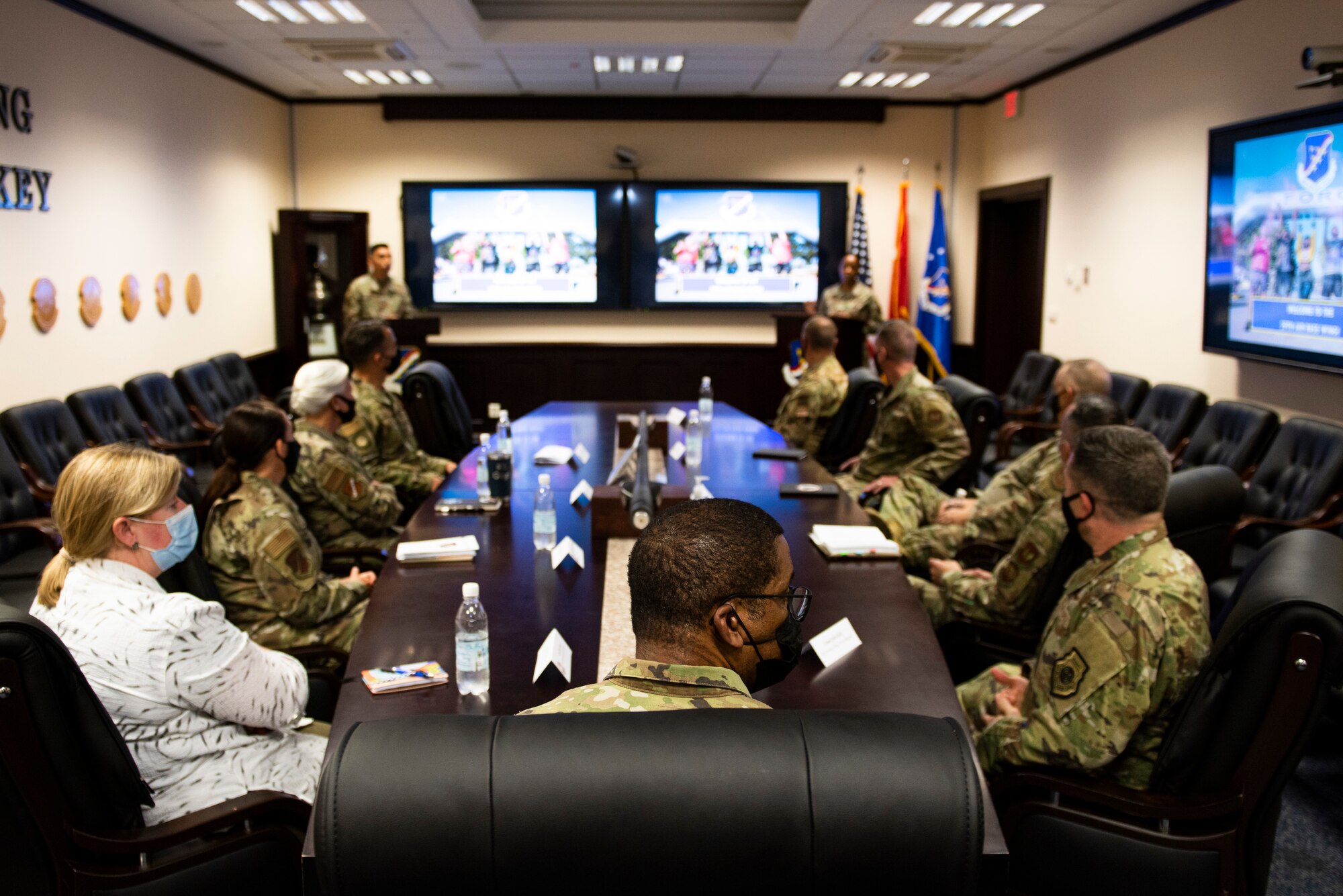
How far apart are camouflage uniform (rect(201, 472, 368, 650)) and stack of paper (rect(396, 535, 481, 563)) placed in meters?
0.24

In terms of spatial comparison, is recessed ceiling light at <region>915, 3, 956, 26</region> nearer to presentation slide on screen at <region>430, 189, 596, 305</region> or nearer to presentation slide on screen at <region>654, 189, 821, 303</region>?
presentation slide on screen at <region>654, 189, 821, 303</region>

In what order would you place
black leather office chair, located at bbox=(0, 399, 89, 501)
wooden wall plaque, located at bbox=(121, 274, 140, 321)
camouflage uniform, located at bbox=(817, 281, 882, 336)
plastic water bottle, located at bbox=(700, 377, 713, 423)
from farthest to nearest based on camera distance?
camouflage uniform, located at bbox=(817, 281, 882, 336), wooden wall plaque, located at bbox=(121, 274, 140, 321), plastic water bottle, located at bbox=(700, 377, 713, 423), black leather office chair, located at bbox=(0, 399, 89, 501)

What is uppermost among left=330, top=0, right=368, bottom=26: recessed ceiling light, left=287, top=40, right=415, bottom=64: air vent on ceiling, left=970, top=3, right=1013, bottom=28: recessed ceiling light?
left=287, top=40, right=415, bottom=64: air vent on ceiling

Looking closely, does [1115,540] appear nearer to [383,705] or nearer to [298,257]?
[383,705]

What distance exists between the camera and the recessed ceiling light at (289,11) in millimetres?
5914

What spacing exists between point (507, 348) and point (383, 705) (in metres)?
7.89

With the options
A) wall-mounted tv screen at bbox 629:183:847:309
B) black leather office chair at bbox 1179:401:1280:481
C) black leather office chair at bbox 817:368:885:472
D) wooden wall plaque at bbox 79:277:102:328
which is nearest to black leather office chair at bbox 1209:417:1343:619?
black leather office chair at bbox 1179:401:1280:481

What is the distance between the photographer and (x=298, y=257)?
904 centimetres

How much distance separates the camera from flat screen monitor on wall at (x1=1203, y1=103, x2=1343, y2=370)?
14.9 feet

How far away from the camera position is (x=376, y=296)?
893 centimetres

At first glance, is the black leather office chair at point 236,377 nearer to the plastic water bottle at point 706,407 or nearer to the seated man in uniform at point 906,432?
the plastic water bottle at point 706,407

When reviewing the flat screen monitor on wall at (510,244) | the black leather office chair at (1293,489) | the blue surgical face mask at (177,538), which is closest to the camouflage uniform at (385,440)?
the blue surgical face mask at (177,538)

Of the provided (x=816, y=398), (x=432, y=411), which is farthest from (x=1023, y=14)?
(x=432, y=411)

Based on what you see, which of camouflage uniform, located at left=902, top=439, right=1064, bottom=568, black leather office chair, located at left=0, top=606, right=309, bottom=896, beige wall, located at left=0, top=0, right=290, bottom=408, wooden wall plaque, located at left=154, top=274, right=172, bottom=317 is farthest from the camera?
wooden wall plaque, located at left=154, top=274, right=172, bottom=317
